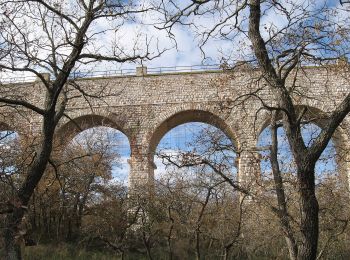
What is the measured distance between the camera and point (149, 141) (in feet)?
59.6

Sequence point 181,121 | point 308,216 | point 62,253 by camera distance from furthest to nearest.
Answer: point 181,121
point 62,253
point 308,216

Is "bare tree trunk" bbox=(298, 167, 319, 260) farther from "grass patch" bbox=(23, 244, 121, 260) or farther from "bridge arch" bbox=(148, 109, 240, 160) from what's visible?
"bridge arch" bbox=(148, 109, 240, 160)

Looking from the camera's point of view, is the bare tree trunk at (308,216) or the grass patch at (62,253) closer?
the bare tree trunk at (308,216)

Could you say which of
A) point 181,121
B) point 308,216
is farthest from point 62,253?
point 308,216

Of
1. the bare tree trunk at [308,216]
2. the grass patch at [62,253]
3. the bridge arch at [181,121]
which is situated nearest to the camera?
the bare tree trunk at [308,216]

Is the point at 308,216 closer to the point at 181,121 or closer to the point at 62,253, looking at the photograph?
the point at 62,253

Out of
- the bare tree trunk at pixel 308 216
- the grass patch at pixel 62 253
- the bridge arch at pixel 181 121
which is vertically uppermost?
the bridge arch at pixel 181 121

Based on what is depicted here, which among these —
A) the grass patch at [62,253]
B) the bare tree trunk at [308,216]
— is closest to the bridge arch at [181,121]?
the grass patch at [62,253]

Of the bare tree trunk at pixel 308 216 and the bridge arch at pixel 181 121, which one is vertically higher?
the bridge arch at pixel 181 121

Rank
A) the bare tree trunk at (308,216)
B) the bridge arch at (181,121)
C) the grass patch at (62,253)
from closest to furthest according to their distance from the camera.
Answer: the bare tree trunk at (308,216) → the grass patch at (62,253) → the bridge arch at (181,121)

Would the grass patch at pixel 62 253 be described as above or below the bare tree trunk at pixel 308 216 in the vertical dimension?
below

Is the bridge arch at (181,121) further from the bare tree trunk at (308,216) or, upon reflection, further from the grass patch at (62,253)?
the bare tree trunk at (308,216)

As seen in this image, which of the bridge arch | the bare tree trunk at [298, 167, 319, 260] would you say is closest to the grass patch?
the bridge arch

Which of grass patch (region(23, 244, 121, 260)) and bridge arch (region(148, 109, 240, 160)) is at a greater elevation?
bridge arch (region(148, 109, 240, 160))
